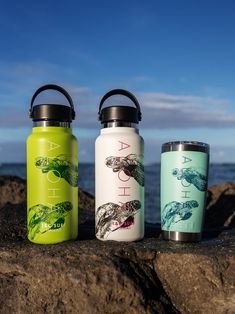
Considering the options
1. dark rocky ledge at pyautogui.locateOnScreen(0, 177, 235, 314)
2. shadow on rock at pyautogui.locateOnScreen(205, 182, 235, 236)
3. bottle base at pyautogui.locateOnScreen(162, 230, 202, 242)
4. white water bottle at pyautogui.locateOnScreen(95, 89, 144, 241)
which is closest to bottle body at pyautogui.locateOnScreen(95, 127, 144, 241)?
white water bottle at pyautogui.locateOnScreen(95, 89, 144, 241)

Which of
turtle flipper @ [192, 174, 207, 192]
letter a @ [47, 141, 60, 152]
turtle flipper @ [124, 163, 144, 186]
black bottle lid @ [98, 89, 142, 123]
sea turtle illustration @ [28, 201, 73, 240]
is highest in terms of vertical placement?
black bottle lid @ [98, 89, 142, 123]

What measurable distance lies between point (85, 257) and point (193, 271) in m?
0.56

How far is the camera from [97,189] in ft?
8.38

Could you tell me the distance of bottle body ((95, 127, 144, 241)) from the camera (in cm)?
246

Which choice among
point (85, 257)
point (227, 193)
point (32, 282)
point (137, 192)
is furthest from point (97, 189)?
point (227, 193)

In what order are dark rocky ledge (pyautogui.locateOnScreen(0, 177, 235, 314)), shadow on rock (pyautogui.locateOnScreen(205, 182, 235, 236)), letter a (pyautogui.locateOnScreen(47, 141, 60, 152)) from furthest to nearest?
shadow on rock (pyautogui.locateOnScreen(205, 182, 235, 236))
letter a (pyautogui.locateOnScreen(47, 141, 60, 152))
dark rocky ledge (pyautogui.locateOnScreen(0, 177, 235, 314))

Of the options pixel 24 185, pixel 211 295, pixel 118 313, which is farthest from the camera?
pixel 24 185

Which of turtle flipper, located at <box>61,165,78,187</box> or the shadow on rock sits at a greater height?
turtle flipper, located at <box>61,165,78,187</box>

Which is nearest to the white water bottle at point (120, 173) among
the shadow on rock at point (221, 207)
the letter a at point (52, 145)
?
the letter a at point (52, 145)

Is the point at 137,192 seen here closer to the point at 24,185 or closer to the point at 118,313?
the point at 118,313

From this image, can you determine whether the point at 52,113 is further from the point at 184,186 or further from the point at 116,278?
the point at 116,278

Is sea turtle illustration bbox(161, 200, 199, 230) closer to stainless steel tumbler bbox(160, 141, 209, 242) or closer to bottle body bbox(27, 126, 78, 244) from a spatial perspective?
stainless steel tumbler bbox(160, 141, 209, 242)

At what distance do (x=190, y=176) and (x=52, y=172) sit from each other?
0.76m

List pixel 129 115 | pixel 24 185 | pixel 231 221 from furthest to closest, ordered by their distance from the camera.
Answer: pixel 24 185, pixel 231 221, pixel 129 115
